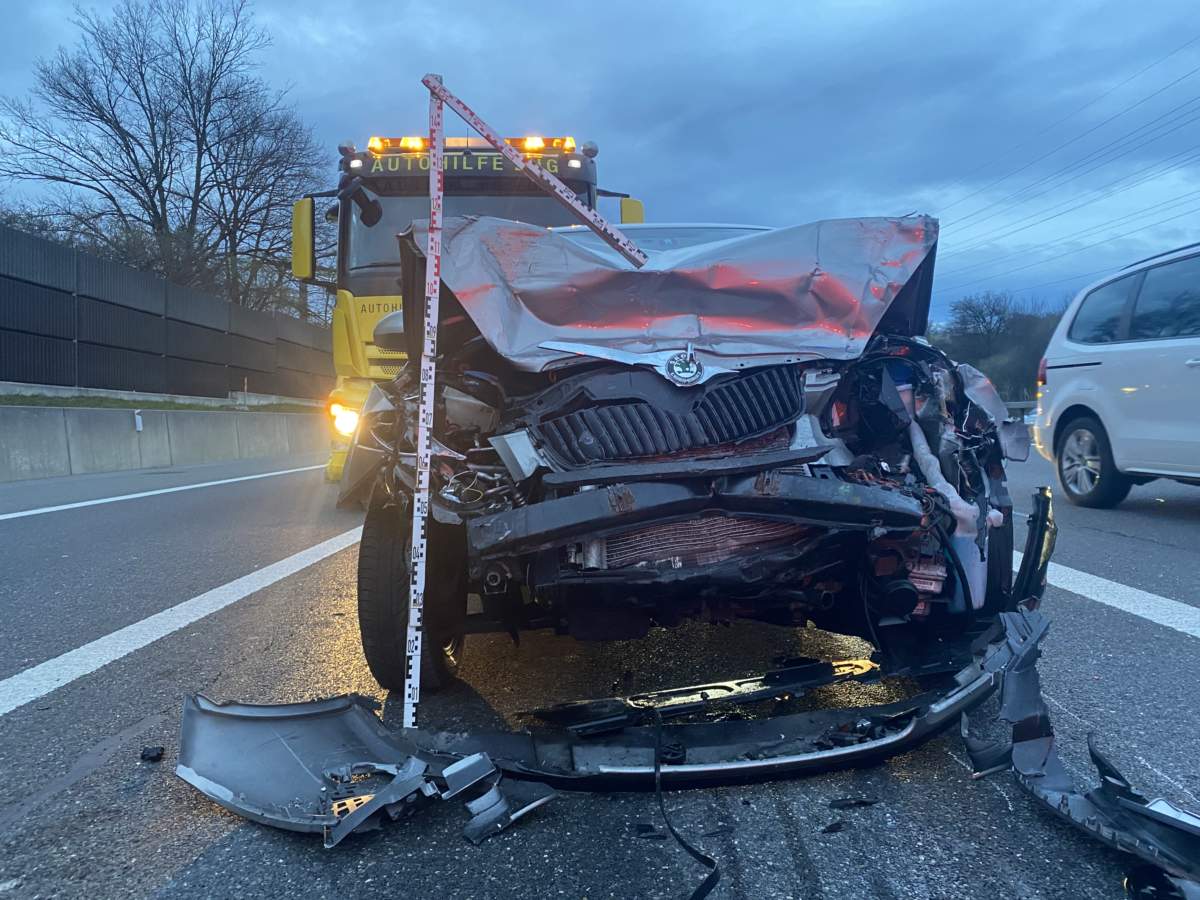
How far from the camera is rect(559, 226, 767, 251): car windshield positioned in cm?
399

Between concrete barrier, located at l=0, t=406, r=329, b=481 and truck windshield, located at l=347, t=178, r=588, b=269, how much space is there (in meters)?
6.99

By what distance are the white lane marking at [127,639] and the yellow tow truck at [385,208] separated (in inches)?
83.1

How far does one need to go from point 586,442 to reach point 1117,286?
6486 mm

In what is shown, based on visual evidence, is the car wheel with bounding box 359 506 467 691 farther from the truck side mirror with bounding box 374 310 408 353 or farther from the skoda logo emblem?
the skoda logo emblem

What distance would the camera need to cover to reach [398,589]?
2818mm

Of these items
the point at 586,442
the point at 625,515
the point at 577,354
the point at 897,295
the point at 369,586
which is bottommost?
the point at 369,586

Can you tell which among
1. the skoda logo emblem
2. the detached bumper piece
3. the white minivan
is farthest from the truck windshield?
the detached bumper piece

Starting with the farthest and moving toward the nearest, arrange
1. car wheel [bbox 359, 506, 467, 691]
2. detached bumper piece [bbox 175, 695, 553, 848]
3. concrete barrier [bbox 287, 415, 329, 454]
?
concrete barrier [bbox 287, 415, 329, 454]
car wheel [bbox 359, 506, 467, 691]
detached bumper piece [bbox 175, 695, 553, 848]

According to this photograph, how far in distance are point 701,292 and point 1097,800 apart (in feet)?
5.78

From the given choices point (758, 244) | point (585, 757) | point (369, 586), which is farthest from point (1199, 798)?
Answer: point (369, 586)

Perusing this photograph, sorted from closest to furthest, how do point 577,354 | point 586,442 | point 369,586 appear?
point 586,442 < point 577,354 < point 369,586

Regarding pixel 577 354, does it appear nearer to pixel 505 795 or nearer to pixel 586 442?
pixel 586 442

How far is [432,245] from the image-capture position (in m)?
Result: 2.63

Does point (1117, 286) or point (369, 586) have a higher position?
point (1117, 286)
